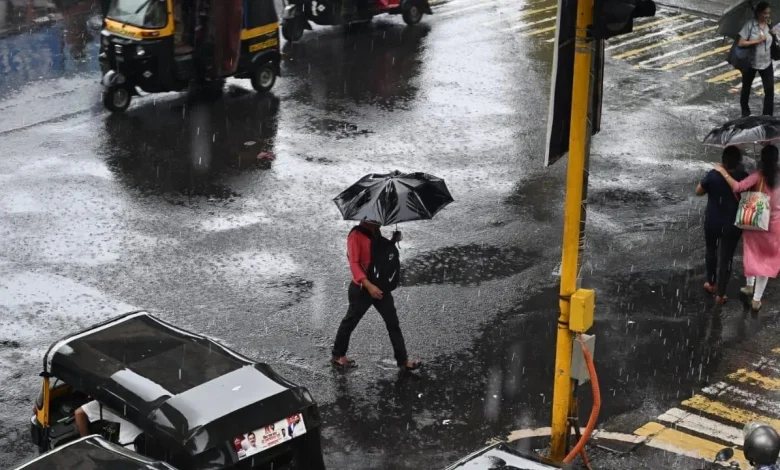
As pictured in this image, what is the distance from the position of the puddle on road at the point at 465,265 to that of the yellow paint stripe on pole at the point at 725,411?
3275 millimetres

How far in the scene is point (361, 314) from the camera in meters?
11.9

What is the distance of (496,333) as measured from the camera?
1270cm

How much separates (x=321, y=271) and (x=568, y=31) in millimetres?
5654

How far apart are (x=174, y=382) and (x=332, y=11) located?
597 inches

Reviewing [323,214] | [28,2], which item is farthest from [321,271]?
[28,2]

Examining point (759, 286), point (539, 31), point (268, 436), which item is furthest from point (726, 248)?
point (539, 31)

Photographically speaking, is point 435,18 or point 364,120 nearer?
point 364,120

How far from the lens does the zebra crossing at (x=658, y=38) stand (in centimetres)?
2161

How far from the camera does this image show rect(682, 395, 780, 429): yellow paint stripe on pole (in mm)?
10906

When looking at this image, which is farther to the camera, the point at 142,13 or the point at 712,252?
the point at 142,13

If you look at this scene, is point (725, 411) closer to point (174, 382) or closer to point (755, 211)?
point (755, 211)

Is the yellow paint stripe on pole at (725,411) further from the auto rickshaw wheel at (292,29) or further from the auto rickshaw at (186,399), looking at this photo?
the auto rickshaw wheel at (292,29)

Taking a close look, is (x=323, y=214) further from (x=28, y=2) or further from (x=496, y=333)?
(x=28, y=2)

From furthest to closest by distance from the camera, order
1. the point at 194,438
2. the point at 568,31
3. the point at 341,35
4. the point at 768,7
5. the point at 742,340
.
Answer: the point at 341,35 < the point at 768,7 < the point at 742,340 < the point at 568,31 < the point at 194,438
